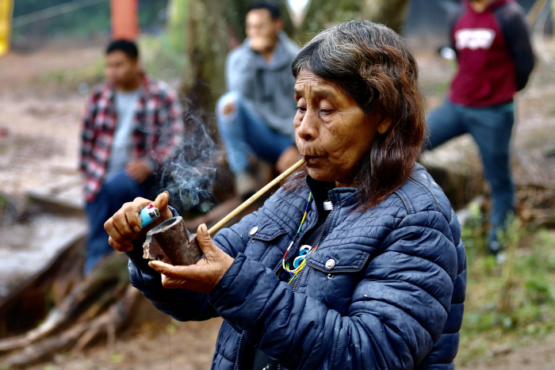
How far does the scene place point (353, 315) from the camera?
141 centimetres

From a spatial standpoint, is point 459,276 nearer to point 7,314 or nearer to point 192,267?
point 192,267

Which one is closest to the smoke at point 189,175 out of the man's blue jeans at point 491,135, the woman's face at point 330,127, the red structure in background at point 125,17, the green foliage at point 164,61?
the woman's face at point 330,127

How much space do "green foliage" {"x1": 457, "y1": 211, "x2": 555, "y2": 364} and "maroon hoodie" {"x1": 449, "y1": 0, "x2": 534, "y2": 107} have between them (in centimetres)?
94

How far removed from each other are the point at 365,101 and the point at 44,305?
4.83 m

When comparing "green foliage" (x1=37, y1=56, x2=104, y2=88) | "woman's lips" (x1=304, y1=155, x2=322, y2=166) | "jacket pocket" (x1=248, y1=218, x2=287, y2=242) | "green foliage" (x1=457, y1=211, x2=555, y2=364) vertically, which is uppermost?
"woman's lips" (x1=304, y1=155, x2=322, y2=166)

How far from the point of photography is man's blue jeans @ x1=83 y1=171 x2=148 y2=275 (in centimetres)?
473

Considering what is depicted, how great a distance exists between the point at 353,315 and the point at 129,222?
643 millimetres

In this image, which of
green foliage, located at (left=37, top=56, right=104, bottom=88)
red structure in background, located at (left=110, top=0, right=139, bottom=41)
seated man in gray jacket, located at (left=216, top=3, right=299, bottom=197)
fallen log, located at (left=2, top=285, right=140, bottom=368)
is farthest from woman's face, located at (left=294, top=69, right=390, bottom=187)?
green foliage, located at (left=37, top=56, right=104, bottom=88)

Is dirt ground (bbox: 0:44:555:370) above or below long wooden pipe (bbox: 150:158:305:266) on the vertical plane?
below

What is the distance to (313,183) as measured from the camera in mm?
1679

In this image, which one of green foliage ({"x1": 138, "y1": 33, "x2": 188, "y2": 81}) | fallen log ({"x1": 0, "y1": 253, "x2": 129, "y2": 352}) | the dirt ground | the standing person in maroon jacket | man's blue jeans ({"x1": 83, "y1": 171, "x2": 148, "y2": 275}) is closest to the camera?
the dirt ground

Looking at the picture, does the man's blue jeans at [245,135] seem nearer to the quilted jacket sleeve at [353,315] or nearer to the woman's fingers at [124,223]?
the woman's fingers at [124,223]

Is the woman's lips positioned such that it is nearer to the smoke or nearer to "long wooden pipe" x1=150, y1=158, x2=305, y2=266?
"long wooden pipe" x1=150, y1=158, x2=305, y2=266

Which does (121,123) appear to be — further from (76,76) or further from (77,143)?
(76,76)
